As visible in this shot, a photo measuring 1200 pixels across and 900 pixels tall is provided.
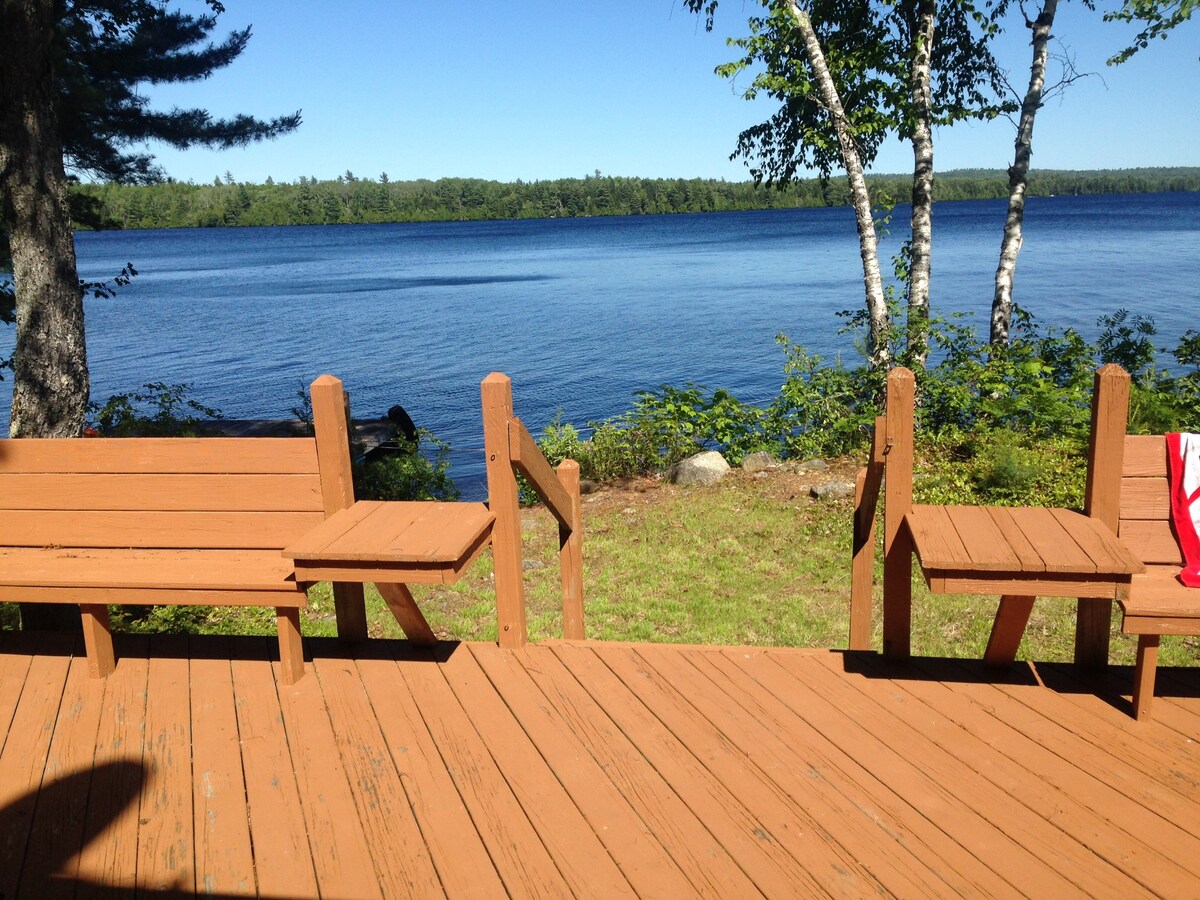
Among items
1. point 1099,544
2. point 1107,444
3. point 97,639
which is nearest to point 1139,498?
point 1107,444

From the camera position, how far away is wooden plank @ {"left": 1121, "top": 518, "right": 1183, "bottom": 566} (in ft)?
12.6

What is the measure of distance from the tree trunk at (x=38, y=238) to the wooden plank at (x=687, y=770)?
3.04m

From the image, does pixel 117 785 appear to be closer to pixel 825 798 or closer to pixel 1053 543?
pixel 825 798

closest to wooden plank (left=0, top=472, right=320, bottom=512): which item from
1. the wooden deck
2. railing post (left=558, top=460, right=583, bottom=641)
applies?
the wooden deck

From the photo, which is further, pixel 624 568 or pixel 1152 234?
pixel 1152 234

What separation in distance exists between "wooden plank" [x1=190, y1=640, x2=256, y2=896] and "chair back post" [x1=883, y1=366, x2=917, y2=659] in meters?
2.54

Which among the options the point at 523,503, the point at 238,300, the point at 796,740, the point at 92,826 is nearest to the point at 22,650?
the point at 92,826

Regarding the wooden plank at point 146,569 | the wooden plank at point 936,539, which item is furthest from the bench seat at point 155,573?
the wooden plank at point 936,539

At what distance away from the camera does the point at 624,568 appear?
7.60 m

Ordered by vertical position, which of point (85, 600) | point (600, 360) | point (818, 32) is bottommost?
point (600, 360)

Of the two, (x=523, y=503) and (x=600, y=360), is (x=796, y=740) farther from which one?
(x=600, y=360)

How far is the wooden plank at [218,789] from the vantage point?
9.39 feet

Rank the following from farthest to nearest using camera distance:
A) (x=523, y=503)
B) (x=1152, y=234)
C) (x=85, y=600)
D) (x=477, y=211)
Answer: (x=477, y=211), (x=1152, y=234), (x=523, y=503), (x=85, y=600)

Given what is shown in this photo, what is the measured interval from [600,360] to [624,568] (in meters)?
16.4
